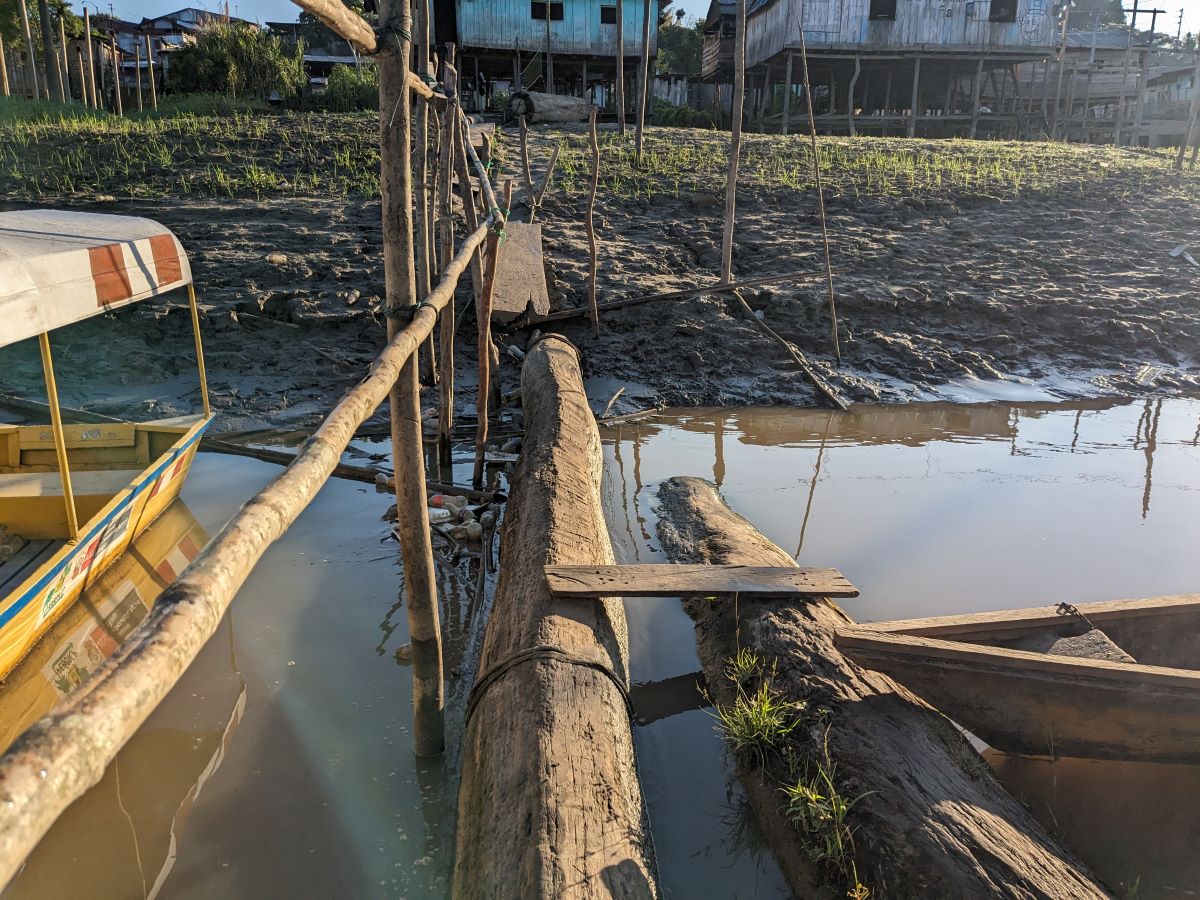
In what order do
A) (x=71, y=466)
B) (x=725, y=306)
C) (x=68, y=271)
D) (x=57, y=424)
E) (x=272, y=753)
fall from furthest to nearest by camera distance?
1. (x=725, y=306)
2. (x=71, y=466)
3. (x=57, y=424)
4. (x=68, y=271)
5. (x=272, y=753)

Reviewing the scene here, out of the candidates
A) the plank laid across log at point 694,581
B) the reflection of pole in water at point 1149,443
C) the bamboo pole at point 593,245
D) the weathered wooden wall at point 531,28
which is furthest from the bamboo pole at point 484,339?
the weathered wooden wall at point 531,28

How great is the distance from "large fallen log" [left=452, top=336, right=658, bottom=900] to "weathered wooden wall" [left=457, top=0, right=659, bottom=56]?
840 inches

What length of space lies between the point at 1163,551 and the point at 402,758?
5.10 meters

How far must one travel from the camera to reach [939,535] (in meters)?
5.63

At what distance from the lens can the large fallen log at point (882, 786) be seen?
88.7 inches

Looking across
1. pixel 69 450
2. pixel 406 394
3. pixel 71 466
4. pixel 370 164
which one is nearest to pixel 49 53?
pixel 370 164

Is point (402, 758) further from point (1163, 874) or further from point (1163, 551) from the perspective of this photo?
point (1163, 551)

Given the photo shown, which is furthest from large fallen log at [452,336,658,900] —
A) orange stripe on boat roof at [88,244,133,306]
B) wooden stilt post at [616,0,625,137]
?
wooden stilt post at [616,0,625,137]

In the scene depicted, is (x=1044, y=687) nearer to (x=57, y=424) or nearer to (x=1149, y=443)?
(x=57, y=424)

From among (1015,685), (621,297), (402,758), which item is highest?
(621,297)

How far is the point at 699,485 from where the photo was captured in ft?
19.3

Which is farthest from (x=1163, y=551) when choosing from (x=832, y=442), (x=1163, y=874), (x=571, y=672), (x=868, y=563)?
(x=571, y=672)

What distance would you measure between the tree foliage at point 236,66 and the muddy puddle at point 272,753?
2179 centimetres

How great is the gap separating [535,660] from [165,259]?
152 inches
